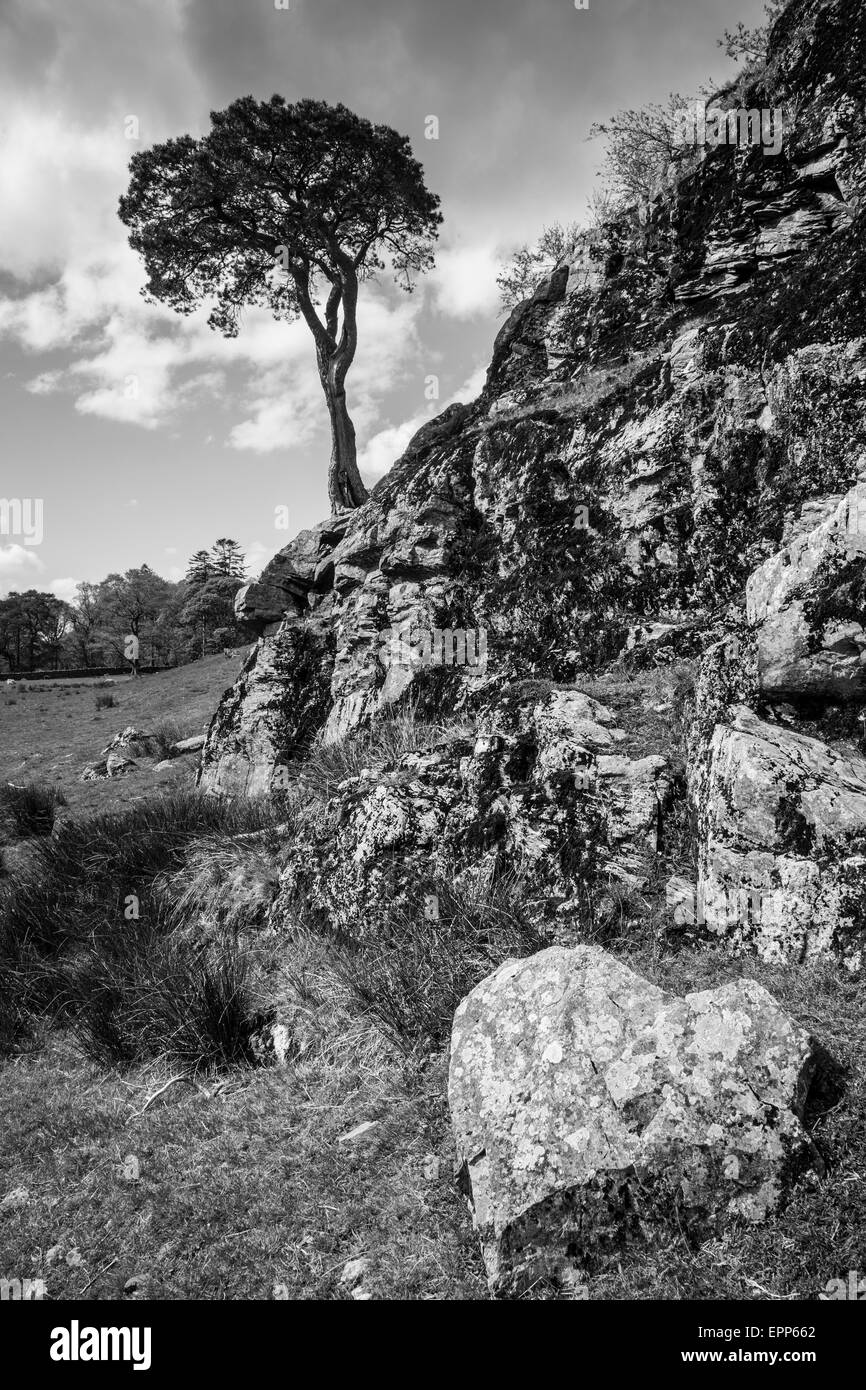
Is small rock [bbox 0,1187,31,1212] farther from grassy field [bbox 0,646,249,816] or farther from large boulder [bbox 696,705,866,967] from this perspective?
grassy field [bbox 0,646,249,816]

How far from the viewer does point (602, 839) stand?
5586 millimetres

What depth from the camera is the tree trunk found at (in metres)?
21.5

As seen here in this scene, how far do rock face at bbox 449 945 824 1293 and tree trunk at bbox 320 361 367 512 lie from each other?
63.5 ft

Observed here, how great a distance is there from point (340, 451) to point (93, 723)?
12042 mm

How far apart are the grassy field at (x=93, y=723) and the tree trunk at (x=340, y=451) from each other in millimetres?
7520

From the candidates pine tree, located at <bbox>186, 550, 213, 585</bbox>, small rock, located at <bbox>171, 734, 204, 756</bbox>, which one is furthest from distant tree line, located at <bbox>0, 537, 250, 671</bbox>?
small rock, located at <bbox>171, 734, 204, 756</bbox>

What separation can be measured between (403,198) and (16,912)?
2159 cm

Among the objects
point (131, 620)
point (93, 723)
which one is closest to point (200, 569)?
point (131, 620)

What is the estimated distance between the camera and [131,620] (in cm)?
7388

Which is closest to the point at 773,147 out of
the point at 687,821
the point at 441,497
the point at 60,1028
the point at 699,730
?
→ the point at 441,497

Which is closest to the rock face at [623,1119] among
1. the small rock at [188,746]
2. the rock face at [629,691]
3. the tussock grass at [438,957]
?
the rock face at [629,691]

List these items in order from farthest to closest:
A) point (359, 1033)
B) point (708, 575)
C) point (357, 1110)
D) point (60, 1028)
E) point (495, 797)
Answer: point (708, 575) → point (60, 1028) → point (495, 797) → point (359, 1033) → point (357, 1110)

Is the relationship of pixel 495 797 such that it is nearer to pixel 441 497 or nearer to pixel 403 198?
pixel 441 497

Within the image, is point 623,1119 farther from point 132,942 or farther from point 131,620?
point 131,620
